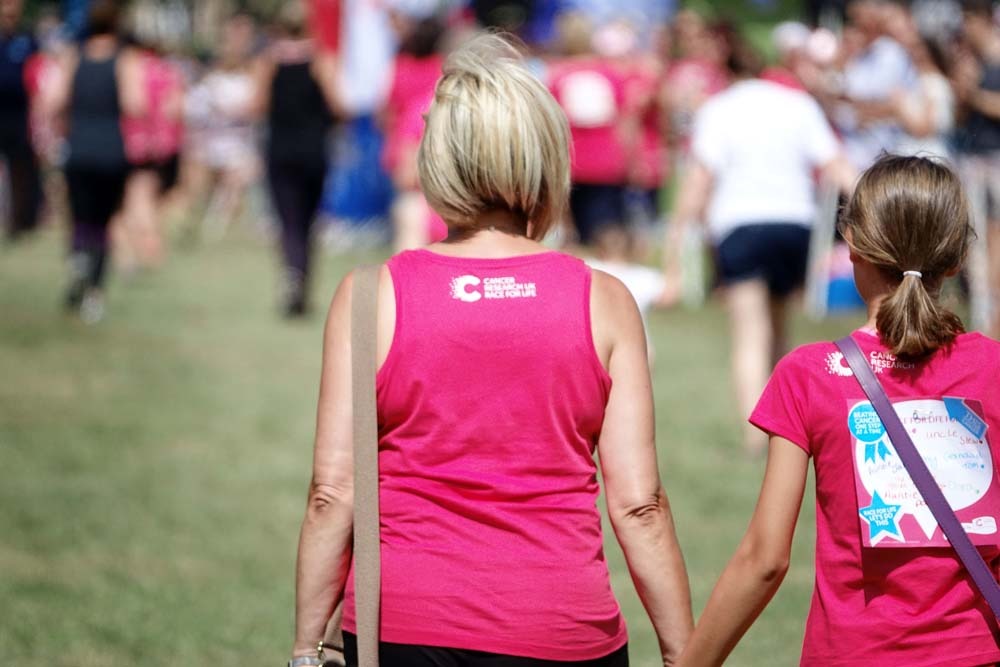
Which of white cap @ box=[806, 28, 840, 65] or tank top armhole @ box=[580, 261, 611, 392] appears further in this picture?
white cap @ box=[806, 28, 840, 65]

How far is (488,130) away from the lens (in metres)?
2.83

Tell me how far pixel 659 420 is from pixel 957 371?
6.30 m

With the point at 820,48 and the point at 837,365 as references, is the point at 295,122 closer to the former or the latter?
the point at 820,48

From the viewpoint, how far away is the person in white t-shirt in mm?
7902

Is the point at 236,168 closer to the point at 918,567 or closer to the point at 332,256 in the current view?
the point at 332,256

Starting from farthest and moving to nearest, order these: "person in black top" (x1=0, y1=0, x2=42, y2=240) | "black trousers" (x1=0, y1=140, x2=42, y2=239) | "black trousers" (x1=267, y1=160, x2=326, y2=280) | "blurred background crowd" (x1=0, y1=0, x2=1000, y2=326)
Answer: "black trousers" (x1=0, y1=140, x2=42, y2=239)
"person in black top" (x1=0, y1=0, x2=42, y2=240)
"black trousers" (x1=267, y1=160, x2=326, y2=280)
"blurred background crowd" (x1=0, y1=0, x2=1000, y2=326)

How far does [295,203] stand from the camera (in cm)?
1276

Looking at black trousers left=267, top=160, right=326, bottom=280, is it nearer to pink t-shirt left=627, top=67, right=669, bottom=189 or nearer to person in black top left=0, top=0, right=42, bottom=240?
pink t-shirt left=627, top=67, right=669, bottom=189

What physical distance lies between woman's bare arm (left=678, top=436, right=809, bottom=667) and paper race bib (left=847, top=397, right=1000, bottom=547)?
0.39 ft

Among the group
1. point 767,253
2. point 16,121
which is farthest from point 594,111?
point 16,121

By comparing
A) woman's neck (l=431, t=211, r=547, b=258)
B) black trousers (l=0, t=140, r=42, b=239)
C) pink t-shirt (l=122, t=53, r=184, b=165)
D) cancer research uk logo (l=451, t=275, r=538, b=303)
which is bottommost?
black trousers (l=0, t=140, r=42, b=239)

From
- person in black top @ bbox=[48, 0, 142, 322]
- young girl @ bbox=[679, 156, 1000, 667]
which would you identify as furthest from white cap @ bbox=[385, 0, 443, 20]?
young girl @ bbox=[679, 156, 1000, 667]

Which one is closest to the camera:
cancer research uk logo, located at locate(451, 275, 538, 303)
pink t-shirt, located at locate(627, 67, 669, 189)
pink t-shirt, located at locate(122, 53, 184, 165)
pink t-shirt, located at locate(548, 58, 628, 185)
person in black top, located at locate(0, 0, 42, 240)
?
cancer research uk logo, located at locate(451, 275, 538, 303)

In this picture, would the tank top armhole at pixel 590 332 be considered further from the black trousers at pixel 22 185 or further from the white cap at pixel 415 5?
the black trousers at pixel 22 185
